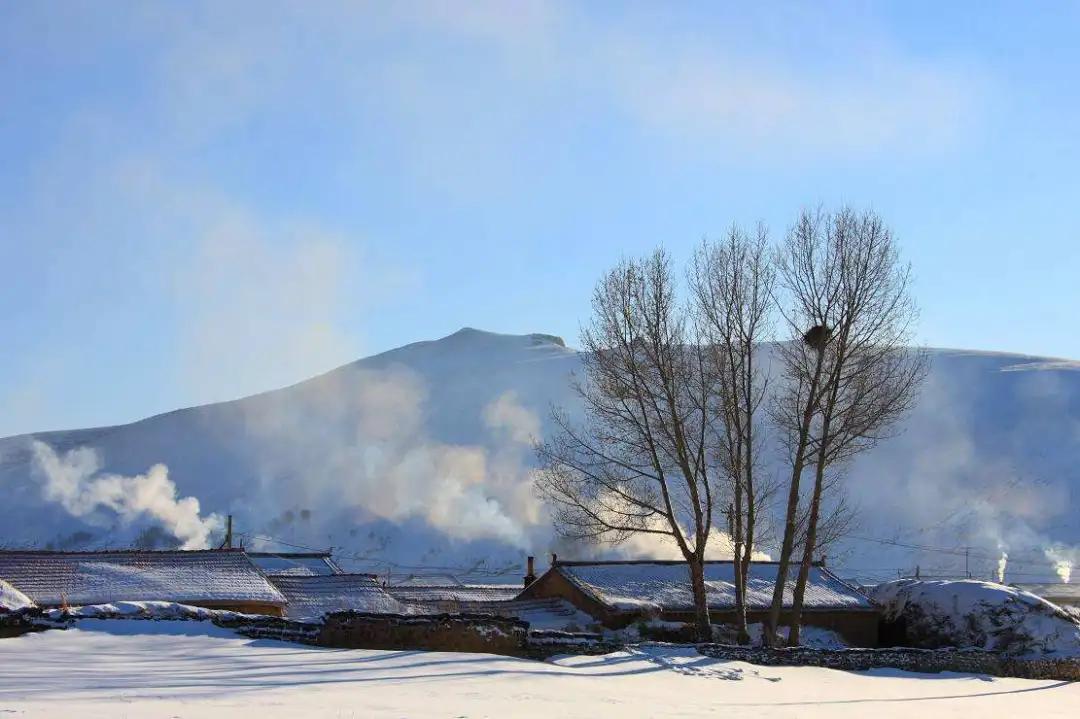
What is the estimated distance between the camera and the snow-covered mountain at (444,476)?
118 m

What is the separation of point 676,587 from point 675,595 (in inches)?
32.8

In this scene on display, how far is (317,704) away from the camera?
1427cm

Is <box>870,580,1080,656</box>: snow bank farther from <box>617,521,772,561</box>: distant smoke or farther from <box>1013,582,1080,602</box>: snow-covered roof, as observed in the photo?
<box>617,521,772,561</box>: distant smoke

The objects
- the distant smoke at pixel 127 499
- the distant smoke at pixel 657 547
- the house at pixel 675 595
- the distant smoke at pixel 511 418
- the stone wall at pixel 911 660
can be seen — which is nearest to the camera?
the stone wall at pixel 911 660

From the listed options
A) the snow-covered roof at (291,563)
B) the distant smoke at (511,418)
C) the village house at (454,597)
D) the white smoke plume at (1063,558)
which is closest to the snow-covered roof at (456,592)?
the village house at (454,597)

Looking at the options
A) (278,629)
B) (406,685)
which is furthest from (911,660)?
(406,685)

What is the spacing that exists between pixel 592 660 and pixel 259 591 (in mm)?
20323

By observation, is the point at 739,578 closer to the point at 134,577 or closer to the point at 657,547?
the point at 134,577

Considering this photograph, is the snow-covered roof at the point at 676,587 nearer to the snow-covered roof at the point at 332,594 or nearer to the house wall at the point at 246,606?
the snow-covered roof at the point at 332,594

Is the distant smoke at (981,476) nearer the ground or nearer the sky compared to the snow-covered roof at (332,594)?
nearer the sky

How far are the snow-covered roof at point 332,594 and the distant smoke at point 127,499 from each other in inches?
2125

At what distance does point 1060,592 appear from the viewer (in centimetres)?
8344

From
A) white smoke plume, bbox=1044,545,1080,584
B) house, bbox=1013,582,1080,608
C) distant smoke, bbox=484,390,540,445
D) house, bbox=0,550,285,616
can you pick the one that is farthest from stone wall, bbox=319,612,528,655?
distant smoke, bbox=484,390,540,445

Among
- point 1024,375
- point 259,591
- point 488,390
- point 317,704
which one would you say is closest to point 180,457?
point 488,390
